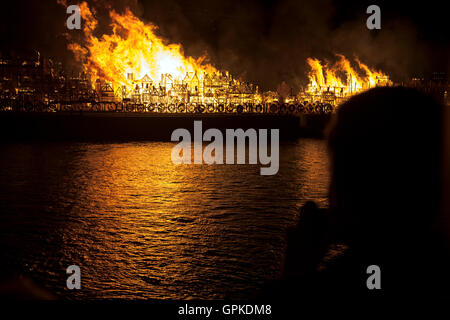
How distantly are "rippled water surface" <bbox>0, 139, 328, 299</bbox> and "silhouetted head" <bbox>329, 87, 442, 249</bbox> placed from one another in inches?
23.4

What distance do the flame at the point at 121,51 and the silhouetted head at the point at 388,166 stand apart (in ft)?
67.7

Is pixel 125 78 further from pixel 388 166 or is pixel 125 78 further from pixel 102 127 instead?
pixel 388 166

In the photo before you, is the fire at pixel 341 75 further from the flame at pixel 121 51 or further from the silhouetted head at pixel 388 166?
the silhouetted head at pixel 388 166

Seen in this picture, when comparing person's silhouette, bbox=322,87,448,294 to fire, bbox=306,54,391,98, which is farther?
fire, bbox=306,54,391,98

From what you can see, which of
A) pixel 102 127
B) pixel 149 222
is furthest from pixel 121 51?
pixel 149 222

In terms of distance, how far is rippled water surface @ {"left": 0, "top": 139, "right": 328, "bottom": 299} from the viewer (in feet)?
12.3

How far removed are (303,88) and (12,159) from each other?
18703 mm

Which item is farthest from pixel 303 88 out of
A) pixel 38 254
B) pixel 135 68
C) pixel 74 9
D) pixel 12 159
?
pixel 38 254

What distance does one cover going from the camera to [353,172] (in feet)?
2.95

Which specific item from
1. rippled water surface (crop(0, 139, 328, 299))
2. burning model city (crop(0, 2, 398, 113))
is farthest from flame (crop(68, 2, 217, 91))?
rippled water surface (crop(0, 139, 328, 299))

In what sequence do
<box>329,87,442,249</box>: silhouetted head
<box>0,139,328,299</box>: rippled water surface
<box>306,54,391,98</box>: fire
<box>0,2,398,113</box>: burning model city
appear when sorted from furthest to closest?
<box>306,54,391,98</box>: fire < <box>0,2,398,113</box>: burning model city < <box>0,139,328,299</box>: rippled water surface < <box>329,87,442,249</box>: silhouetted head

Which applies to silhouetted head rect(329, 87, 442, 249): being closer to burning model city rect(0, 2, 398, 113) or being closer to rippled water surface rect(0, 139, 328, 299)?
rippled water surface rect(0, 139, 328, 299)

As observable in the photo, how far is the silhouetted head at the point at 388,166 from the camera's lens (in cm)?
88
